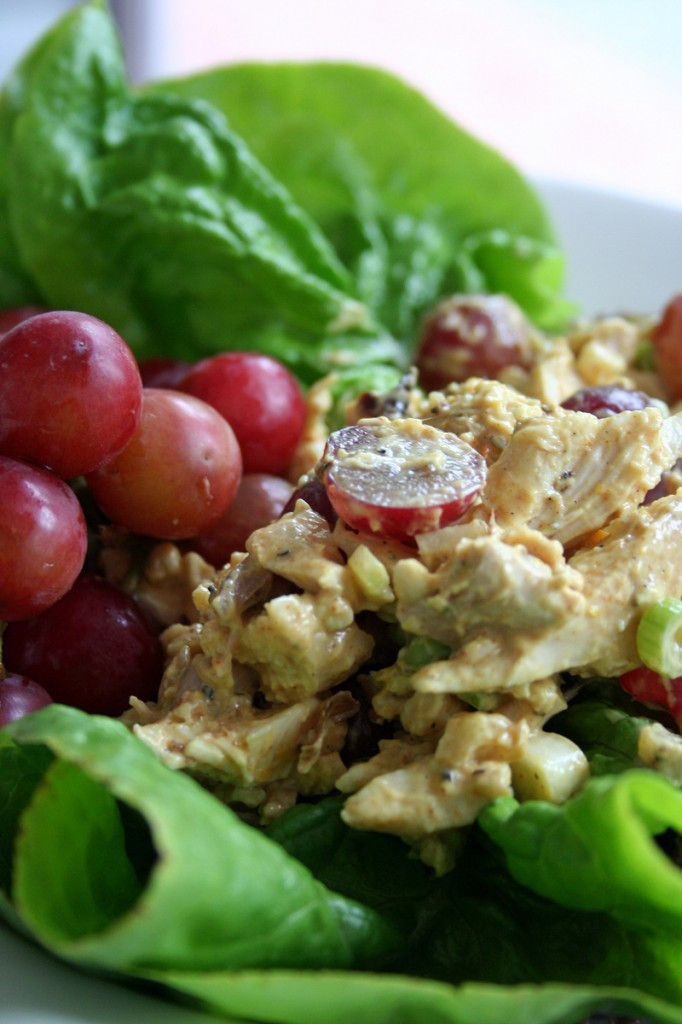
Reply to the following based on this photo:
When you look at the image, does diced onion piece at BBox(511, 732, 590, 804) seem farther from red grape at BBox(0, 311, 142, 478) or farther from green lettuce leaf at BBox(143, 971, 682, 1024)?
red grape at BBox(0, 311, 142, 478)

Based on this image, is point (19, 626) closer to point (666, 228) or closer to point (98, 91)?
point (98, 91)

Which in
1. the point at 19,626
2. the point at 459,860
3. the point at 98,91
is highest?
the point at 98,91

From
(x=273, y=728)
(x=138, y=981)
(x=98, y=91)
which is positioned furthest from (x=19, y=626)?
(x=98, y=91)

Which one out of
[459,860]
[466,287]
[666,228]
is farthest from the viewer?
[666,228]

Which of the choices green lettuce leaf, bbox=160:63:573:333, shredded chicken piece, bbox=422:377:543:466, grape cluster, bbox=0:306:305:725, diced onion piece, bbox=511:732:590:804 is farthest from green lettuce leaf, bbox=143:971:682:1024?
green lettuce leaf, bbox=160:63:573:333

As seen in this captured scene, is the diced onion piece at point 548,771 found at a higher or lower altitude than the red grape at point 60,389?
lower

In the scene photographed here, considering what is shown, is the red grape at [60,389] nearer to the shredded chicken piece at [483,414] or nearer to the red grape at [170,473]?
the red grape at [170,473]

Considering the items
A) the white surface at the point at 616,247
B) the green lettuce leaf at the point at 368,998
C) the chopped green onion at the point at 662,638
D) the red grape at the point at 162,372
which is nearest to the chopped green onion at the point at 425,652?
the chopped green onion at the point at 662,638
